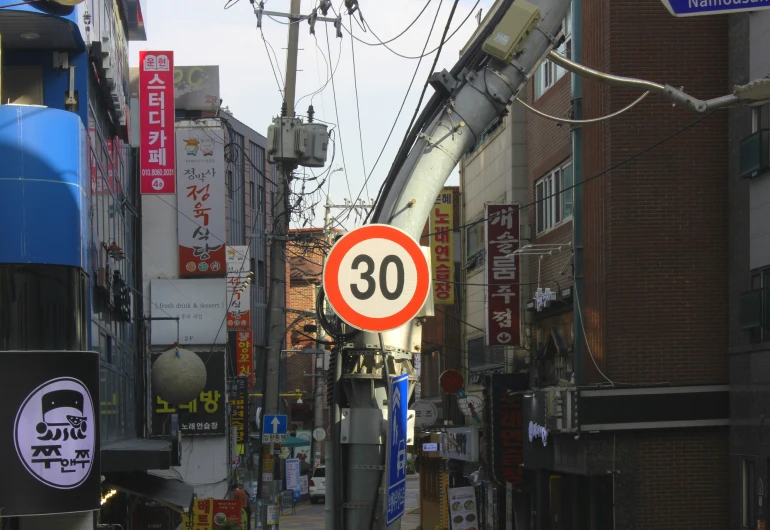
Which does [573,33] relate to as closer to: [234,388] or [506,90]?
[506,90]

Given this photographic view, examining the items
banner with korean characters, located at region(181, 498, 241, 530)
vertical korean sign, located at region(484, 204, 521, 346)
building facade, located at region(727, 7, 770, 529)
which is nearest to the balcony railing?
building facade, located at region(727, 7, 770, 529)

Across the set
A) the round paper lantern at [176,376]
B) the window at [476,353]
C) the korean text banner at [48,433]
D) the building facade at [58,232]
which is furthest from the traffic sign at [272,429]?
the window at [476,353]

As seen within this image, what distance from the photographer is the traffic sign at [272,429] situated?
24.9 metres

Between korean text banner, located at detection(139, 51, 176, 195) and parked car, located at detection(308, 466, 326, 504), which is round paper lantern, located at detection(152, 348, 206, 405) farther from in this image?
parked car, located at detection(308, 466, 326, 504)

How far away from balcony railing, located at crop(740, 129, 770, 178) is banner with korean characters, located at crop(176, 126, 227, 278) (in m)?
23.9

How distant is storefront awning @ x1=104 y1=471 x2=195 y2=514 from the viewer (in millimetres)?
22484

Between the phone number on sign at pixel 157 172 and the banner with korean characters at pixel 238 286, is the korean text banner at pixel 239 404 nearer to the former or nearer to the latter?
the banner with korean characters at pixel 238 286

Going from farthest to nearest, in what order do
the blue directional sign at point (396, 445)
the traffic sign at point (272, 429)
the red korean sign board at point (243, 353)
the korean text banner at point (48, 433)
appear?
the red korean sign board at point (243, 353), the traffic sign at point (272, 429), the korean text banner at point (48, 433), the blue directional sign at point (396, 445)

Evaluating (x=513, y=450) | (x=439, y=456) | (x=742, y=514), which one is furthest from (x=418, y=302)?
(x=439, y=456)

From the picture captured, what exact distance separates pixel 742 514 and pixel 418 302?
1472cm

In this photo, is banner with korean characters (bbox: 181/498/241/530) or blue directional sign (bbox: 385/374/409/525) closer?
blue directional sign (bbox: 385/374/409/525)

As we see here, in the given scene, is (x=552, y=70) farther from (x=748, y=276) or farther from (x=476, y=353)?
(x=476, y=353)

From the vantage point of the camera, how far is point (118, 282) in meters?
23.3

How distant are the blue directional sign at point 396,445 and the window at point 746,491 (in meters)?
13.9
